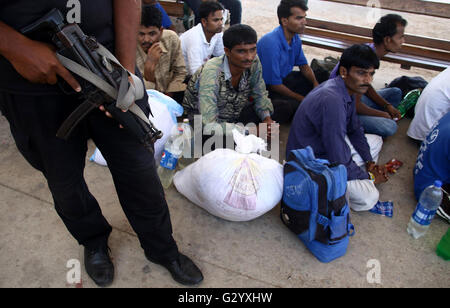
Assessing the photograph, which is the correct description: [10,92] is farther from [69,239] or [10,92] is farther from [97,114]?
[69,239]

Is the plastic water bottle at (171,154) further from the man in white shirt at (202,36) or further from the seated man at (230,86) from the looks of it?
the man in white shirt at (202,36)

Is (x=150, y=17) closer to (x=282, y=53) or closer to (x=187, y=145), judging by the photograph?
(x=187, y=145)

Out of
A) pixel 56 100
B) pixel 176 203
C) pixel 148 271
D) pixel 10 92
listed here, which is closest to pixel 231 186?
pixel 176 203

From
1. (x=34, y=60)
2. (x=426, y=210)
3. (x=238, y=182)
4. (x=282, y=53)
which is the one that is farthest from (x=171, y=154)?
(x=426, y=210)

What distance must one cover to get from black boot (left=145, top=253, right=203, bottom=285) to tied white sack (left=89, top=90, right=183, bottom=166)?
0.89 metres

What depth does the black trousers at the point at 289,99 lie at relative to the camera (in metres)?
3.02

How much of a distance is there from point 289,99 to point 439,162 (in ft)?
4.56

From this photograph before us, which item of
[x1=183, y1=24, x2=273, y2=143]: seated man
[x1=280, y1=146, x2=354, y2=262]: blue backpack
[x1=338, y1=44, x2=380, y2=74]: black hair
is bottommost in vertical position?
[x1=280, y1=146, x2=354, y2=262]: blue backpack

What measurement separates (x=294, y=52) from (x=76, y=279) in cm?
269

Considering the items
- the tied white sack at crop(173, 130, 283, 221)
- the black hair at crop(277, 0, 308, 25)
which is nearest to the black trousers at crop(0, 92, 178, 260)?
the tied white sack at crop(173, 130, 283, 221)

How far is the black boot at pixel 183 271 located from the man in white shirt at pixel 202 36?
6.49ft

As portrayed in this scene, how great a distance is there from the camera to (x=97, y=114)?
128cm

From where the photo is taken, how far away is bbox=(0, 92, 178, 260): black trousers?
3.97ft

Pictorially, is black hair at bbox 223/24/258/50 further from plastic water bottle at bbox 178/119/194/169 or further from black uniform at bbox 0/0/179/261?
black uniform at bbox 0/0/179/261
